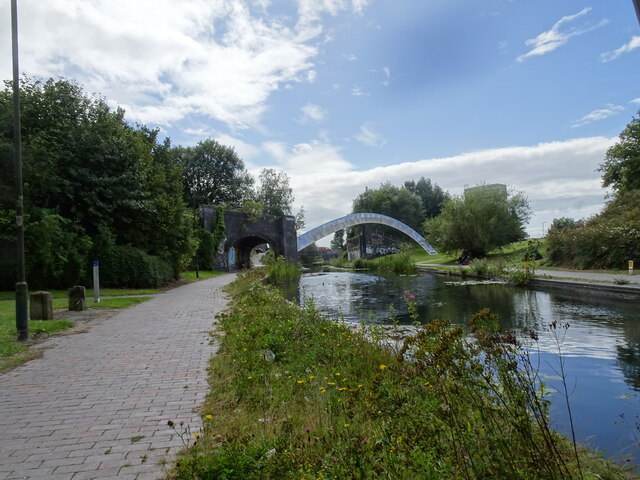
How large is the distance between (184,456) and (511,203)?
37556mm

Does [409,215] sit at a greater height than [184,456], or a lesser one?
greater

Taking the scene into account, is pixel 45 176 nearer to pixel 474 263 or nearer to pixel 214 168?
pixel 474 263

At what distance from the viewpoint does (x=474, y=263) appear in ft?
76.3

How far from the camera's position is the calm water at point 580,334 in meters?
4.09

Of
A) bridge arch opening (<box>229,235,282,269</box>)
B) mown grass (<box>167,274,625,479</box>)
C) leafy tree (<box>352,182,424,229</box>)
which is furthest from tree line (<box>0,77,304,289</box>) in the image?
leafy tree (<box>352,182,424,229</box>)

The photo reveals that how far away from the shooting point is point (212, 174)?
50.0 metres

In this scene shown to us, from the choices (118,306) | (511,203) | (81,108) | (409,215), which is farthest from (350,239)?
(118,306)

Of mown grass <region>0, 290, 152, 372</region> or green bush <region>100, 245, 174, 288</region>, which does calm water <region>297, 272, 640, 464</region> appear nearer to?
mown grass <region>0, 290, 152, 372</region>

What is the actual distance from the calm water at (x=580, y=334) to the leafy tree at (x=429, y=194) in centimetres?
5642

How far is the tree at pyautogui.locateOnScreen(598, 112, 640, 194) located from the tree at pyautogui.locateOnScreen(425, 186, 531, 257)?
6.65 m

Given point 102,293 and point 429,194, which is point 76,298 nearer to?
point 102,293

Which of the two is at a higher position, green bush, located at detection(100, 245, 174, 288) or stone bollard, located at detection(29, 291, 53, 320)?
green bush, located at detection(100, 245, 174, 288)

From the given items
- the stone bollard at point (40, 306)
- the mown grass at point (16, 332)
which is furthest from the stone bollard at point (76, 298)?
the stone bollard at point (40, 306)

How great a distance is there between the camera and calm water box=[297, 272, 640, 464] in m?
4.09
